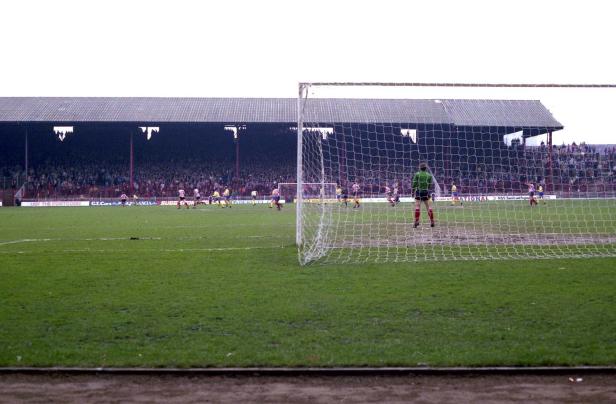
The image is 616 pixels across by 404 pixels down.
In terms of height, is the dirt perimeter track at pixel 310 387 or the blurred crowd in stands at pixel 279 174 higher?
the blurred crowd in stands at pixel 279 174

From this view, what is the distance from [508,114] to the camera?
3309 centimetres

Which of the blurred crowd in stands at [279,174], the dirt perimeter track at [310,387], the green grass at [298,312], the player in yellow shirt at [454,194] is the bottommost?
the dirt perimeter track at [310,387]


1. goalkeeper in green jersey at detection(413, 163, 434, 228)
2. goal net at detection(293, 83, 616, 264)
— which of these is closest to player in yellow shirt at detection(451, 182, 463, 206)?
goal net at detection(293, 83, 616, 264)

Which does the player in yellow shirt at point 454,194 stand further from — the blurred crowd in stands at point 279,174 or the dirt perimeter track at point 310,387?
the dirt perimeter track at point 310,387

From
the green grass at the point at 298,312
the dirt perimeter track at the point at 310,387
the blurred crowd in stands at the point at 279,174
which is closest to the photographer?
the dirt perimeter track at the point at 310,387

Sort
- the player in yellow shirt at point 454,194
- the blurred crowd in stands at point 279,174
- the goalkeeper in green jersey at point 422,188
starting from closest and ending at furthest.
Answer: the goalkeeper in green jersey at point 422,188, the blurred crowd in stands at point 279,174, the player in yellow shirt at point 454,194

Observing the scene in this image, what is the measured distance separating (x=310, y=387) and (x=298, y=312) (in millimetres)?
2244

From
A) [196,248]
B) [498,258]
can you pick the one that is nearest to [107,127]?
[196,248]

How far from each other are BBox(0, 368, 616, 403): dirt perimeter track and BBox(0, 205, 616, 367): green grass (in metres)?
0.21

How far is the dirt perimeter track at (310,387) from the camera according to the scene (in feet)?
14.8

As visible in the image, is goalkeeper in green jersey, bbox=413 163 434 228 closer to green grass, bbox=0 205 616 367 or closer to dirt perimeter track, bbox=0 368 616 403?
green grass, bbox=0 205 616 367

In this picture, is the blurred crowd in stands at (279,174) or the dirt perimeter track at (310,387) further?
the blurred crowd in stands at (279,174)

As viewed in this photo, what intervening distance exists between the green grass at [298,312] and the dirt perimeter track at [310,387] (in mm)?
213

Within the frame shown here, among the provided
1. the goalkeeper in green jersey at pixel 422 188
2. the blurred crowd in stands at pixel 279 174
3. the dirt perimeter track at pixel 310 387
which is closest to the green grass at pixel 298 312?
the dirt perimeter track at pixel 310 387
